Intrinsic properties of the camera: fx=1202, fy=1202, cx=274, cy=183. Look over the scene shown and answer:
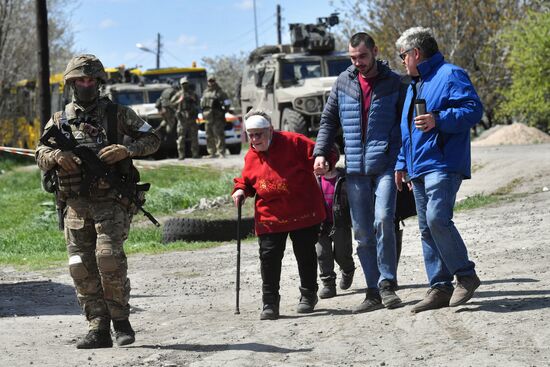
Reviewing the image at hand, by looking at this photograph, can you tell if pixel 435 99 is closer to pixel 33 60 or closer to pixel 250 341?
pixel 250 341

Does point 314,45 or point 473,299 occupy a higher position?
point 314,45

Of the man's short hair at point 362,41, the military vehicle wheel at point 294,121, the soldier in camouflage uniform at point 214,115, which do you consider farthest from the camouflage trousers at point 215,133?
the man's short hair at point 362,41

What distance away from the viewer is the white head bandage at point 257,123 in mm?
8508

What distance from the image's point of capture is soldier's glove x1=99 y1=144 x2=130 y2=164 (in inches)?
293

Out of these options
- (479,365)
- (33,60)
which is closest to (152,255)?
(479,365)

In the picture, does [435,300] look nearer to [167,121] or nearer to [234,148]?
[167,121]

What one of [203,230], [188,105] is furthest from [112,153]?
[188,105]

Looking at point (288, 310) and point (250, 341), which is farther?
point (288, 310)

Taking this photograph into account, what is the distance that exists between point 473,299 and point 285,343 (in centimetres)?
155

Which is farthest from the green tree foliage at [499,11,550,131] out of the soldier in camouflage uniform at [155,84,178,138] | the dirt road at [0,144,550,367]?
the dirt road at [0,144,550,367]

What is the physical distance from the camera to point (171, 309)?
973 centimetres

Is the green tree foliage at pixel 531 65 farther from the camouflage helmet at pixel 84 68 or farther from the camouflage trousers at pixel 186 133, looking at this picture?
the camouflage helmet at pixel 84 68

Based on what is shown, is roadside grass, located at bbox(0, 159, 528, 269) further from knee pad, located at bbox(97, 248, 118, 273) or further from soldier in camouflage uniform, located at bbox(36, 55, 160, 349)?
knee pad, located at bbox(97, 248, 118, 273)

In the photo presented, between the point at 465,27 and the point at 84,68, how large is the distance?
31.0m
